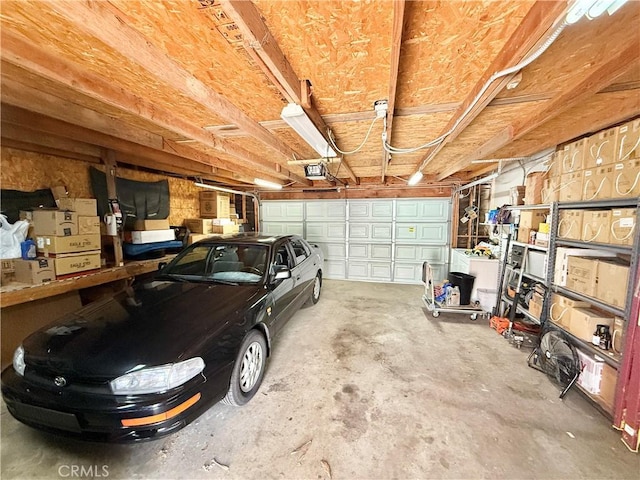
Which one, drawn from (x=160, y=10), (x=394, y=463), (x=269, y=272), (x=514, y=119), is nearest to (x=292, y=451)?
(x=394, y=463)

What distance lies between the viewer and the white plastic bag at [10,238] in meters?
2.62

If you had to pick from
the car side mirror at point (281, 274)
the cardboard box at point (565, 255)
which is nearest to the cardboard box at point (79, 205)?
the car side mirror at point (281, 274)

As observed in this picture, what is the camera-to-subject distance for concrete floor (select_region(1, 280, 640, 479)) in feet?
4.99

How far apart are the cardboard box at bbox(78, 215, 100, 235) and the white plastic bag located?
0.50 meters

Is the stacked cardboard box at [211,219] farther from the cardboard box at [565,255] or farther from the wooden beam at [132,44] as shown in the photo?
the cardboard box at [565,255]

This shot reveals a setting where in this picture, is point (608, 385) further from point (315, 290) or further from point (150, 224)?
point (150, 224)

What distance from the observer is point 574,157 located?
2.43m

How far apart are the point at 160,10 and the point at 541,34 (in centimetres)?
181

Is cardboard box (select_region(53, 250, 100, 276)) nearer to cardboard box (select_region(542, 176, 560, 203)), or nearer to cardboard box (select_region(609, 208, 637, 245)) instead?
cardboard box (select_region(609, 208, 637, 245))

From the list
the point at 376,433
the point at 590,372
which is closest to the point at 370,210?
the point at 590,372

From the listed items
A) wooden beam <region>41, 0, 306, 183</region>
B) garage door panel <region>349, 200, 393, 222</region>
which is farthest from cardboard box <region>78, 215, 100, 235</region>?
garage door panel <region>349, 200, 393, 222</region>

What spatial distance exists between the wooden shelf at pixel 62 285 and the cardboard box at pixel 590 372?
211 inches

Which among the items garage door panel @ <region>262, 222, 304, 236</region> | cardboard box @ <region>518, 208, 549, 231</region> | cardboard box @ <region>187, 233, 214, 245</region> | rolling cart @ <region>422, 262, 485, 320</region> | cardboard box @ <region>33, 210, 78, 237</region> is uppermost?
cardboard box @ <region>518, 208, 549, 231</region>

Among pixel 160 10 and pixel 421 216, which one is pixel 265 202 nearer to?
pixel 421 216
